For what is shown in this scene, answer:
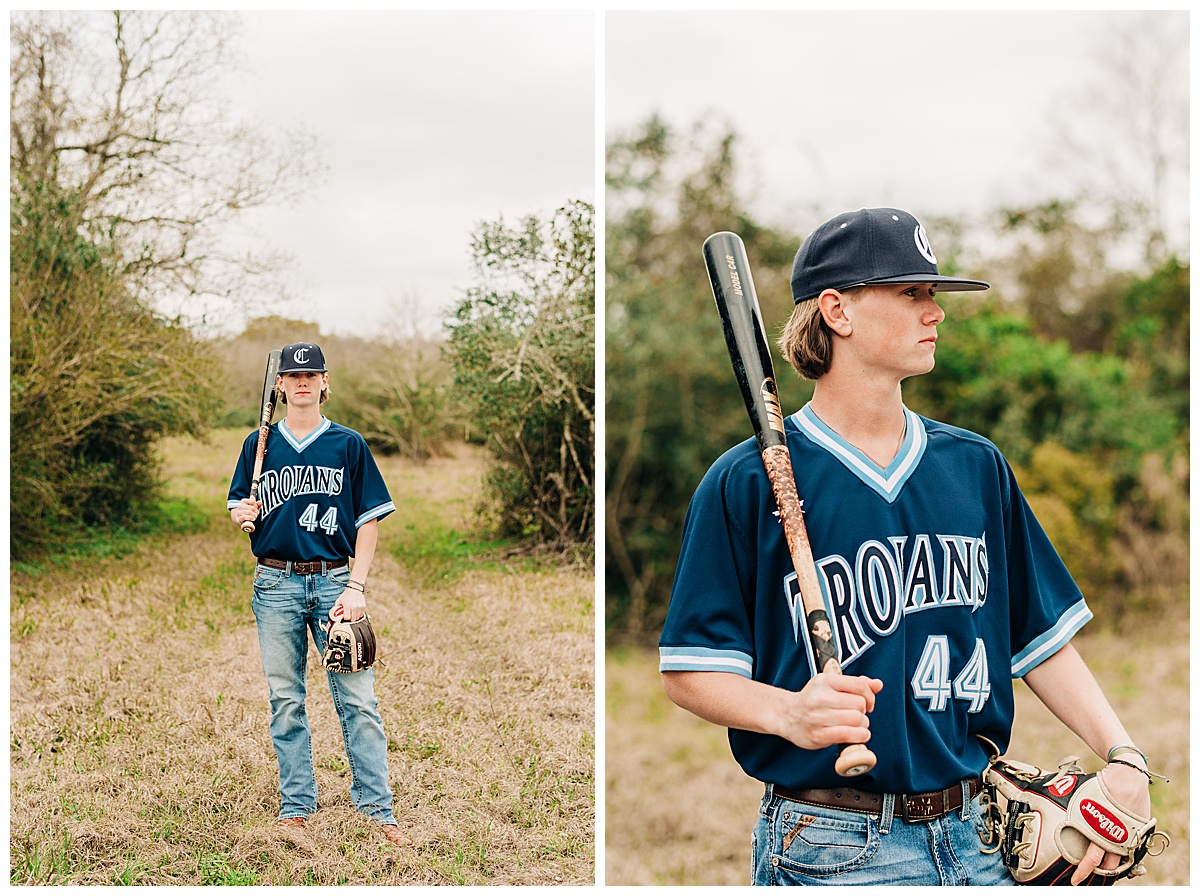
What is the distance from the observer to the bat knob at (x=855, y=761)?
1.45 meters

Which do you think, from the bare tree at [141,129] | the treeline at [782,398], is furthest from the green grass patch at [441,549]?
the treeline at [782,398]

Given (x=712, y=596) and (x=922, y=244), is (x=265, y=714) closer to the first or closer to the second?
(x=712, y=596)

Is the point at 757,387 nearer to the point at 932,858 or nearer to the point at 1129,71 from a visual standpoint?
the point at 932,858

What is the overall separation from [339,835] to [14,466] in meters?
1.47

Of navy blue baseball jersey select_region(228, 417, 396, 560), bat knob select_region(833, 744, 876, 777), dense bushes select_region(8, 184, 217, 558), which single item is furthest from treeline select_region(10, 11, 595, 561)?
bat knob select_region(833, 744, 876, 777)

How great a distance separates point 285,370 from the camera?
8.92ft

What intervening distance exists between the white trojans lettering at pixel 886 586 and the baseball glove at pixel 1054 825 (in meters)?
0.36

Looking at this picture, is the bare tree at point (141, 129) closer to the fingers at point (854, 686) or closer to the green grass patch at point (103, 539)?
the green grass patch at point (103, 539)

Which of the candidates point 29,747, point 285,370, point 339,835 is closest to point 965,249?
point 285,370

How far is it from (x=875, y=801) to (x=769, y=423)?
646mm

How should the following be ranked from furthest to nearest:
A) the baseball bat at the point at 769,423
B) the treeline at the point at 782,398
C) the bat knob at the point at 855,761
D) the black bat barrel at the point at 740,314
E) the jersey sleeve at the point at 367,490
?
1. the treeline at the point at 782,398
2. the jersey sleeve at the point at 367,490
3. the black bat barrel at the point at 740,314
4. the baseball bat at the point at 769,423
5. the bat knob at the point at 855,761

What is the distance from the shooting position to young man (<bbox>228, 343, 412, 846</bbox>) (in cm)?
265

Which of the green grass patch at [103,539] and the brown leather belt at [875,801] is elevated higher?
the green grass patch at [103,539]

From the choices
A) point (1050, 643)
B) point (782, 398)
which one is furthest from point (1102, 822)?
point (782, 398)
